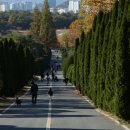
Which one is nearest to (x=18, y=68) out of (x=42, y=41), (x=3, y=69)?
(x=3, y=69)

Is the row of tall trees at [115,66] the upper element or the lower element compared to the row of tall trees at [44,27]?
upper

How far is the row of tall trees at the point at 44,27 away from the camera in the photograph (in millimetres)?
166875

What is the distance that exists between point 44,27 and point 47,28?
1.07 m

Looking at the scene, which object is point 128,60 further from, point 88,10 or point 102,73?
point 88,10

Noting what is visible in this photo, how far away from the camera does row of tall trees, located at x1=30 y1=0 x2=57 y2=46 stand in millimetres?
166875

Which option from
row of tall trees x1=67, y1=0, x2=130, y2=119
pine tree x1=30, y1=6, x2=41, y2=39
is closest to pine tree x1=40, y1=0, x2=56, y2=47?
pine tree x1=30, y1=6, x2=41, y2=39

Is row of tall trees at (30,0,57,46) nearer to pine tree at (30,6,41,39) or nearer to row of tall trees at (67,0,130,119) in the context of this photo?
pine tree at (30,6,41,39)

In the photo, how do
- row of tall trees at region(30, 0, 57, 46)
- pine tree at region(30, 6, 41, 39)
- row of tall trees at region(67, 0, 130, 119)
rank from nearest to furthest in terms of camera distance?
row of tall trees at region(67, 0, 130, 119)
row of tall trees at region(30, 0, 57, 46)
pine tree at region(30, 6, 41, 39)

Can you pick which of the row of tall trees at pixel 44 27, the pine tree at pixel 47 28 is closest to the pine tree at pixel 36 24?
the row of tall trees at pixel 44 27

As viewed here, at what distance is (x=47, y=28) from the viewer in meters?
169

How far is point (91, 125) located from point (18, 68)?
39.9 m

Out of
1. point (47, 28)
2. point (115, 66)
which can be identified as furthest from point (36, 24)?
point (115, 66)

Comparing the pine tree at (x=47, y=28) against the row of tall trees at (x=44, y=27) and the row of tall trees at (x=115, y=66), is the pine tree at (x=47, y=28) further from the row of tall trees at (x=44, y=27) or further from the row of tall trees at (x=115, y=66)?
the row of tall trees at (x=115, y=66)

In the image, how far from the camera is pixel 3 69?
52.8 m
